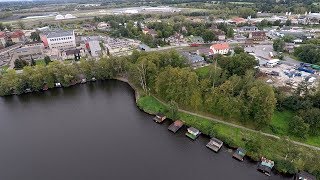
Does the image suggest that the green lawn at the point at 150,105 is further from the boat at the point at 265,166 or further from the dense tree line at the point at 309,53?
the dense tree line at the point at 309,53

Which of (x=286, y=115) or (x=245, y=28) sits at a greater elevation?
(x=245, y=28)

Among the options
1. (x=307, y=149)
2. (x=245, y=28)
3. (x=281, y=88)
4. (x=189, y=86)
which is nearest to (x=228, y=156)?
(x=307, y=149)

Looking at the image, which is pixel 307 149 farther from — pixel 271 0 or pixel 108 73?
pixel 271 0

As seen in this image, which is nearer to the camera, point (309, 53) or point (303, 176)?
point (303, 176)

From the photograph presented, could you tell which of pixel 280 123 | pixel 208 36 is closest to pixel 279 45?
pixel 208 36

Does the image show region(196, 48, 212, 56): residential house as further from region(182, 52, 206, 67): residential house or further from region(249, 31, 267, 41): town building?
region(249, 31, 267, 41): town building

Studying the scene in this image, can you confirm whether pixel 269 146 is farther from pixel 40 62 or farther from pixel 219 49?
pixel 40 62
